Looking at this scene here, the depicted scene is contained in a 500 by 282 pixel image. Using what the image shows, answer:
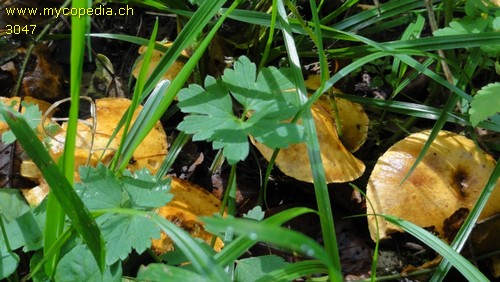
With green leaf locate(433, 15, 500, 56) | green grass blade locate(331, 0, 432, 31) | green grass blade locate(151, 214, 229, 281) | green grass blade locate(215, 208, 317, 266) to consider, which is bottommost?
green grass blade locate(215, 208, 317, 266)

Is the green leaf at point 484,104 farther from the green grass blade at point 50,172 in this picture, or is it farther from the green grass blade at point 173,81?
the green grass blade at point 50,172

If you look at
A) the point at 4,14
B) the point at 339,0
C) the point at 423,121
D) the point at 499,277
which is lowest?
the point at 499,277

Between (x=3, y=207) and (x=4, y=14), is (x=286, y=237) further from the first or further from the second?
(x=4, y=14)

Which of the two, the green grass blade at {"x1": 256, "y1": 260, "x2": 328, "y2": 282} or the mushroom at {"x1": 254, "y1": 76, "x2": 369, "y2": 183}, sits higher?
the green grass blade at {"x1": 256, "y1": 260, "x2": 328, "y2": 282}

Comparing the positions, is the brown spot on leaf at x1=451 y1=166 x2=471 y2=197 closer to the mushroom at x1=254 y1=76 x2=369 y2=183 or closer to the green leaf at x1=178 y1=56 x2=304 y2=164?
the mushroom at x1=254 y1=76 x2=369 y2=183

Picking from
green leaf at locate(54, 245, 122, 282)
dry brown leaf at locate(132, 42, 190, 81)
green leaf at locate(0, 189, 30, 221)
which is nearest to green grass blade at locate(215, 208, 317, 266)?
green leaf at locate(54, 245, 122, 282)

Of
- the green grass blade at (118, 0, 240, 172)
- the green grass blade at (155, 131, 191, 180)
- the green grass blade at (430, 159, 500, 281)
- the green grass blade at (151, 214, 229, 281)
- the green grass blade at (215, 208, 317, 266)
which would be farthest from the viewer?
the green grass blade at (155, 131, 191, 180)

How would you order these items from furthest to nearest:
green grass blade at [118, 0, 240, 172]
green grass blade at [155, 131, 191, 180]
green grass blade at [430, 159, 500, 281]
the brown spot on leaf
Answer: the brown spot on leaf, green grass blade at [155, 131, 191, 180], green grass blade at [430, 159, 500, 281], green grass blade at [118, 0, 240, 172]

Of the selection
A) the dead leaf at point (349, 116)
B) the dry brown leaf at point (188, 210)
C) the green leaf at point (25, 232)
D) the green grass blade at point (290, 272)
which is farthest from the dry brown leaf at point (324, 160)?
the green leaf at point (25, 232)

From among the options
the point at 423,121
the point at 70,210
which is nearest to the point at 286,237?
the point at 70,210
